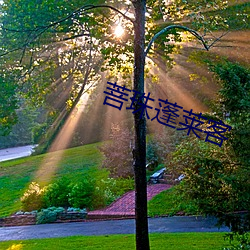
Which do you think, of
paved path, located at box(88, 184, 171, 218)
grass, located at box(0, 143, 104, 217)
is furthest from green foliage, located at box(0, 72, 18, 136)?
grass, located at box(0, 143, 104, 217)

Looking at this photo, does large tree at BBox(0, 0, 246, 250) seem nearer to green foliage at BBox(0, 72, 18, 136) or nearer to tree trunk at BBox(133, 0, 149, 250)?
tree trunk at BBox(133, 0, 149, 250)

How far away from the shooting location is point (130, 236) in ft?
24.8

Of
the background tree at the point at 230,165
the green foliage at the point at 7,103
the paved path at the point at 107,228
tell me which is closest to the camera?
the background tree at the point at 230,165

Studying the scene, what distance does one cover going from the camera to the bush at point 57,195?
11.2 metres

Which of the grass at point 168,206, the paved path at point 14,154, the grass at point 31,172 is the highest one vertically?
the grass at point 168,206

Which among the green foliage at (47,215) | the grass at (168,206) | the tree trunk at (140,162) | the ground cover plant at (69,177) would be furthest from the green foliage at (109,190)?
the tree trunk at (140,162)

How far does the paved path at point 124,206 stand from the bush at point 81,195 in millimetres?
593

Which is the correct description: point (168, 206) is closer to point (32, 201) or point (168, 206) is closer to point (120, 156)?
point (32, 201)

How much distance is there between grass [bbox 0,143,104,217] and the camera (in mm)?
14008

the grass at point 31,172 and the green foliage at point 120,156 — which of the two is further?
the green foliage at point 120,156

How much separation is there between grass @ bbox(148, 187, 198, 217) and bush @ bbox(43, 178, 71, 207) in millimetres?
2816

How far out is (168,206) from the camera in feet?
32.7

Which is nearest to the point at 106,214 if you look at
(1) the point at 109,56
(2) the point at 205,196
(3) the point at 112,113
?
(1) the point at 109,56

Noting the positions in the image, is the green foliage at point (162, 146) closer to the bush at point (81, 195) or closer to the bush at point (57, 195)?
the bush at point (81, 195)
